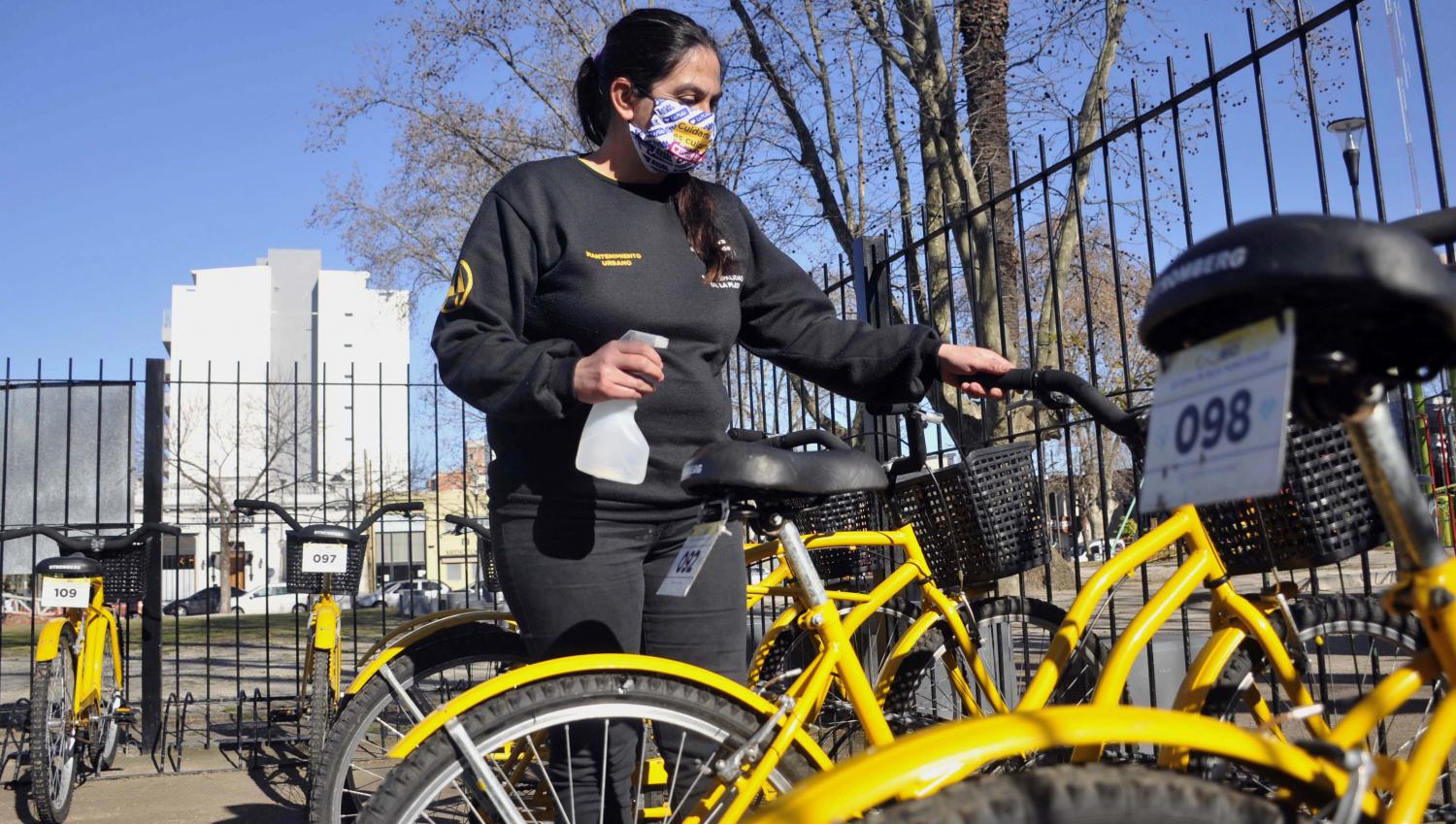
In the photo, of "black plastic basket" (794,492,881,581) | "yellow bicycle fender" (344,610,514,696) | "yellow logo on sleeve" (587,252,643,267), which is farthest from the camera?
"black plastic basket" (794,492,881,581)

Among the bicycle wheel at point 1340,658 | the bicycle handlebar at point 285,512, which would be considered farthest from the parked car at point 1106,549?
the bicycle handlebar at point 285,512

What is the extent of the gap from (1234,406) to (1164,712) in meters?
0.37

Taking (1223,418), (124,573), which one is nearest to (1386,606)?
(1223,418)

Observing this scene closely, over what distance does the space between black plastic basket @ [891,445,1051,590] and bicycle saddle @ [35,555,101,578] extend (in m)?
4.26

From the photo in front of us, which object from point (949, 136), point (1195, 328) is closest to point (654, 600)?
point (1195, 328)

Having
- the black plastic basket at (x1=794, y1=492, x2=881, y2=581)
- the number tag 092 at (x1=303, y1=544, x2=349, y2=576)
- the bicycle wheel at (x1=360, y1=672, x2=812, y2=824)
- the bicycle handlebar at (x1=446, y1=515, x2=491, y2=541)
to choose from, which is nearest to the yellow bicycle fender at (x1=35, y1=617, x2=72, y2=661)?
the number tag 092 at (x1=303, y1=544, x2=349, y2=576)

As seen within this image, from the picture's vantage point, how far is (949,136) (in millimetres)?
10641

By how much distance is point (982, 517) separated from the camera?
358 centimetres

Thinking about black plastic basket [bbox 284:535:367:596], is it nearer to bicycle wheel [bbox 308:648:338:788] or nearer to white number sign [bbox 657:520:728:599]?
bicycle wheel [bbox 308:648:338:788]

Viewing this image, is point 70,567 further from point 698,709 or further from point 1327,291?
point 1327,291

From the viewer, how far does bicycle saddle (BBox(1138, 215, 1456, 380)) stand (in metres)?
1.15

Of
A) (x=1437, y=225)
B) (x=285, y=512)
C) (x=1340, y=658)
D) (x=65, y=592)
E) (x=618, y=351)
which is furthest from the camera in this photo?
(x=285, y=512)

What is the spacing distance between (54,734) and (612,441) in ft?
14.8

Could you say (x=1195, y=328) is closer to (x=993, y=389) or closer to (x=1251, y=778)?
(x=1251, y=778)
